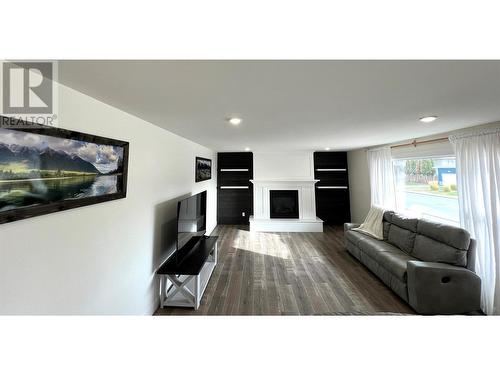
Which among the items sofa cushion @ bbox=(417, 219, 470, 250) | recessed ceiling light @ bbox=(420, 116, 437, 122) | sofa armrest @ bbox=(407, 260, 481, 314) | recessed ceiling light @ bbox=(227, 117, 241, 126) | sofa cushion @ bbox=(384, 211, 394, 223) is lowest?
sofa armrest @ bbox=(407, 260, 481, 314)

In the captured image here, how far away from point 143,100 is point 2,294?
1.28m

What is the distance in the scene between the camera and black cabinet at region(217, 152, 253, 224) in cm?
582

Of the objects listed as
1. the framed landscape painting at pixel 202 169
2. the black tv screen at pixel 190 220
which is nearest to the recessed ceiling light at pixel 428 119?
the black tv screen at pixel 190 220

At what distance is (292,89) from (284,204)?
4511 mm

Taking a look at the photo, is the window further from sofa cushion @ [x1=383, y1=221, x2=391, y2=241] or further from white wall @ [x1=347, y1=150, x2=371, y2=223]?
white wall @ [x1=347, y1=150, x2=371, y2=223]

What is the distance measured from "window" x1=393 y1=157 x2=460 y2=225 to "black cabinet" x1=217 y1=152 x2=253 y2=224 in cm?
367

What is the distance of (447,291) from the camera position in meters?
1.99

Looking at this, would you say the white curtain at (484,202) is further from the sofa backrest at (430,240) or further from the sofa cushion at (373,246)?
the sofa cushion at (373,246)

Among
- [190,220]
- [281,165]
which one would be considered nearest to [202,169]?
[190,220]

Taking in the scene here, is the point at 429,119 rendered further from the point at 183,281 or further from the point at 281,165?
the point at 281,165

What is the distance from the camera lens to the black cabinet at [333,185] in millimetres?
5719

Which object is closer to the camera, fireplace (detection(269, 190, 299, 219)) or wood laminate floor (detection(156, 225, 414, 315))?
wood laminate floor (detection(156, 225, 414, 315))

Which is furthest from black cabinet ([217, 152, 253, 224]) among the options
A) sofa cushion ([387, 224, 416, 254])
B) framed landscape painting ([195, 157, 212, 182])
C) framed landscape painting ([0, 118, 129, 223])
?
framed landscape painting ([0, 118, 129, 223])
